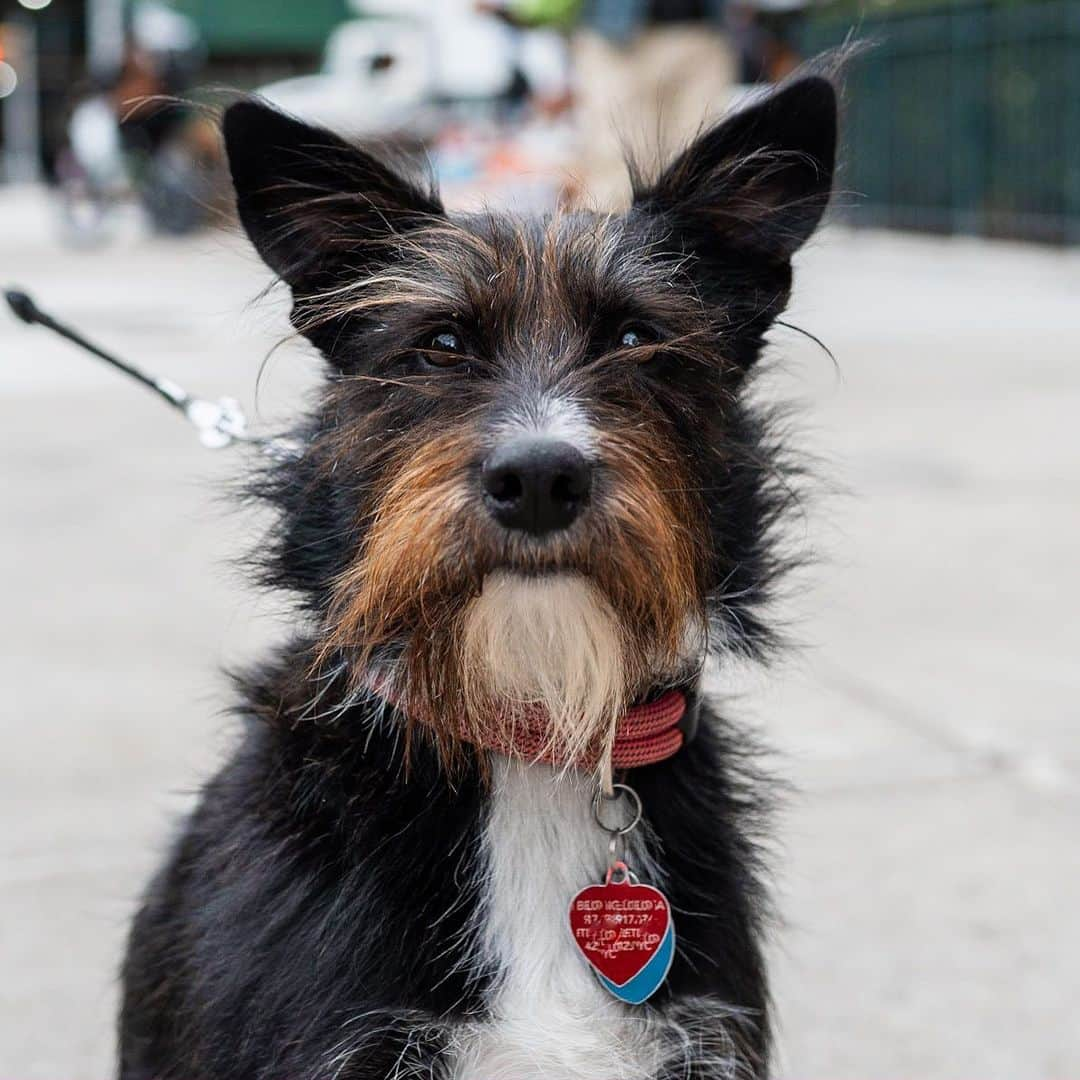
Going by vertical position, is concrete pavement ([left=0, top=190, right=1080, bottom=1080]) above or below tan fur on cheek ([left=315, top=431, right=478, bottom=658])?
below

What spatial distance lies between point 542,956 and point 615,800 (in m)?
0.27

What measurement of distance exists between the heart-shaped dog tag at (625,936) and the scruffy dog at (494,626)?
0.11ft

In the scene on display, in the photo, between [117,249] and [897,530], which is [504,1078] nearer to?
[897,530]

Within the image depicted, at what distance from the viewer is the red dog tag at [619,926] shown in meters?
2.55

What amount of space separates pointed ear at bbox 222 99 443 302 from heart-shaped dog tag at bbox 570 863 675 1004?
106cm

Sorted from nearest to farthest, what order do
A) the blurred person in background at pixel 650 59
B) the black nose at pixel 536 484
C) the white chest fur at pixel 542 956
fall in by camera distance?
the black nose at pixel 536 484 < the white chest fur at pixel 542 956 < the blurred person in background at pixel 650 59

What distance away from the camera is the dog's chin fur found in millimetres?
2393

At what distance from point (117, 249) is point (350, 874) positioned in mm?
17825

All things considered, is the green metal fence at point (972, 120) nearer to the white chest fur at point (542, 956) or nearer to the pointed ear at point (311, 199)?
the pointed ear at point (311, 199)

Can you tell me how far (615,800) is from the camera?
8.84ft

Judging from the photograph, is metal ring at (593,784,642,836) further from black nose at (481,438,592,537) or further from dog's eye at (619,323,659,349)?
dog's eye at (619,323,659,349)

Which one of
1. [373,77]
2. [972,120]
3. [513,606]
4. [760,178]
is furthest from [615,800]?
[373,77]

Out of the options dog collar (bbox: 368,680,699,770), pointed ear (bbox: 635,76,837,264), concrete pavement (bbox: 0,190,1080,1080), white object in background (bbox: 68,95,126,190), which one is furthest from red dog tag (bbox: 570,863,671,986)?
white object in background (bbox: 68,95,126,190)

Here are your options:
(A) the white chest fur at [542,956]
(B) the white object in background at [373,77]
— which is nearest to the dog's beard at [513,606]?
(A) the white chest fur at [542,956]
